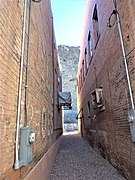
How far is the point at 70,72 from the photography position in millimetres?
33406

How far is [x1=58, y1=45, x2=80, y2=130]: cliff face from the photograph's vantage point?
1037 inches

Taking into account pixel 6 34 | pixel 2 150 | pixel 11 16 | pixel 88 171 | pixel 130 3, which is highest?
pixel 130 3

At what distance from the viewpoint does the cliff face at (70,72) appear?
26.3m

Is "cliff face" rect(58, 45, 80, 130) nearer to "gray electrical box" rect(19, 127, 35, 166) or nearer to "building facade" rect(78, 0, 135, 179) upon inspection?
"building facade" rect(78, 0, 135, 179)

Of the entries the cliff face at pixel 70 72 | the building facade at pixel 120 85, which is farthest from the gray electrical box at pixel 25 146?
the cliff face at pixel 70 72

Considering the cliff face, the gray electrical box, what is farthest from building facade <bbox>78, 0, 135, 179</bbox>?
the cliff face

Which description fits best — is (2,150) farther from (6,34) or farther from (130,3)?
(130,3)

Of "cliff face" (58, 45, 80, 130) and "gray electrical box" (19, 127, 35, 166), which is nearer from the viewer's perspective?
"gray electrical box" (19, 127, 35, 166)

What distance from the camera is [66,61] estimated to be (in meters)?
34.9

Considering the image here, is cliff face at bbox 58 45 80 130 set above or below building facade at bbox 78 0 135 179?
above

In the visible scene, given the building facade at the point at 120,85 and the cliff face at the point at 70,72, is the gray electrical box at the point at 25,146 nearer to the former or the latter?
the building facade at the point at 120,85

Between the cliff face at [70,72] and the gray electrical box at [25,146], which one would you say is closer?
the gray electrical box at [25,146]

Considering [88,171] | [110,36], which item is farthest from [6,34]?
[88,171]

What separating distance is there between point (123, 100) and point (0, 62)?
301 centimetres
